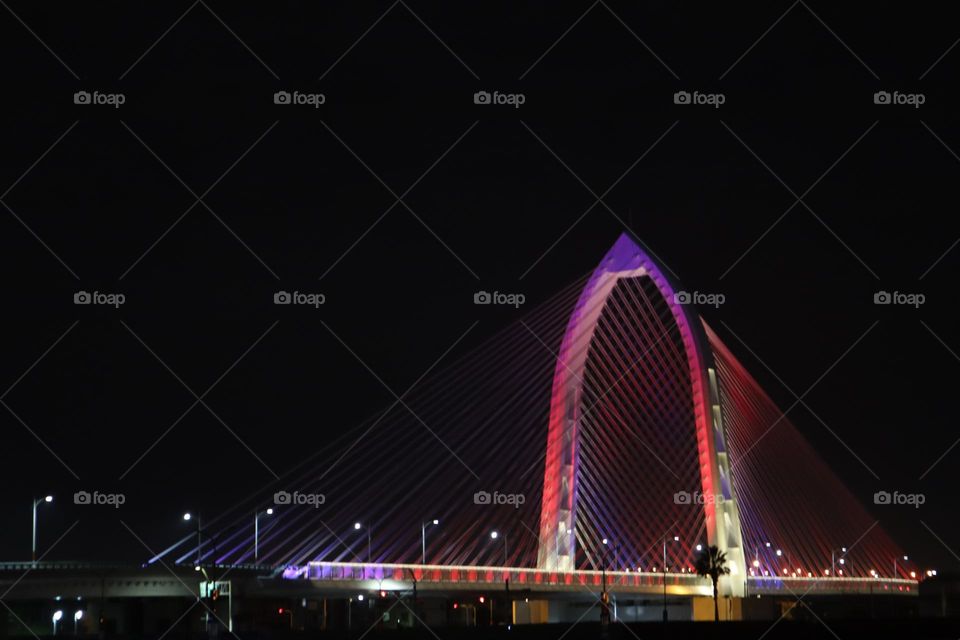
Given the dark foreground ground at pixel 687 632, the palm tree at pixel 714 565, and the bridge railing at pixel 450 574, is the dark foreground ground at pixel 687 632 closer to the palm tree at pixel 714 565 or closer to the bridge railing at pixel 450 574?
the bridge railing at pixel 450 574

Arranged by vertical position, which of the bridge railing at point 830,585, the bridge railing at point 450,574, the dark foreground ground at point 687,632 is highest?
the bridge railing at point 830,585

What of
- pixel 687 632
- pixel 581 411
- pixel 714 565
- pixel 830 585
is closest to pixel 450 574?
pixel 581 411

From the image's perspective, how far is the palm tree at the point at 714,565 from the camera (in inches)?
2426

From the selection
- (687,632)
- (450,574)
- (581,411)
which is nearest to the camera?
(687,632)

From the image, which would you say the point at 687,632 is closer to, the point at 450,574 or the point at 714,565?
the point at 450,574

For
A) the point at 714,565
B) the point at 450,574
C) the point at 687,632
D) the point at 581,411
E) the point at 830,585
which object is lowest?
the point at 687,632

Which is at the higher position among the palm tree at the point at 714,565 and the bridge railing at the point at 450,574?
the palm tree at the point at 714,565

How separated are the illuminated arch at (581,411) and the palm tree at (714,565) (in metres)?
0.58

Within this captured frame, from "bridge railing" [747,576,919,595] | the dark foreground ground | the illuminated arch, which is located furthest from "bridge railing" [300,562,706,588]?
"bridge railing" [747,576,919,595]

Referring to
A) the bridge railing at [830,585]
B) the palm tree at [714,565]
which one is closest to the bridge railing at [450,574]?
the palm tree at [714,565]

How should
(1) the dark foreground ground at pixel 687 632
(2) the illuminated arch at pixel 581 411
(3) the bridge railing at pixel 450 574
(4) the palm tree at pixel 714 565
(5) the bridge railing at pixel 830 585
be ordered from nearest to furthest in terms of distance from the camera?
(1) the dark foreground ground at pixel 687 632 < (3) the bridge railing at pixel 450 574 < (2) the illuminated arch at pixel 581 411 < (4) the palm tree at pixel 714 565 < (5) the bridge railing at pixel 830 585

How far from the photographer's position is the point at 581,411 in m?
61.2

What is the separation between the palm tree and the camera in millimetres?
61625

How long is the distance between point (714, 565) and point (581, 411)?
8742 mm
